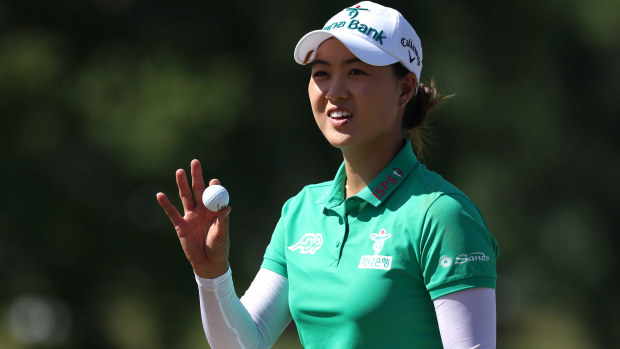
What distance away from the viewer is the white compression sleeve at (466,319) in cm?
232

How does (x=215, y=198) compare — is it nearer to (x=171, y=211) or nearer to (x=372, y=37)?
(x=171, y=211)

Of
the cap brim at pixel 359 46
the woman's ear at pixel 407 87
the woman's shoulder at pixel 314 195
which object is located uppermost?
the cap brim at pixel 359 46

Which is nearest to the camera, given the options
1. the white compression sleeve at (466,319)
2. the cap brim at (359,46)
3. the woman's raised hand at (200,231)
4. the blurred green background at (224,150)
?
the white compression sleeve at (466,319)

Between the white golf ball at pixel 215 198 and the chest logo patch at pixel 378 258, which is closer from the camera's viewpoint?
the chest logo patch at pixel 378 258

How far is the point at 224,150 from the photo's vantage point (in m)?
12.4

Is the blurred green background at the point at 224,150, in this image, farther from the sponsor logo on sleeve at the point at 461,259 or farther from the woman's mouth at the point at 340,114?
the sponsor logo on sleeve at the point at 461,259

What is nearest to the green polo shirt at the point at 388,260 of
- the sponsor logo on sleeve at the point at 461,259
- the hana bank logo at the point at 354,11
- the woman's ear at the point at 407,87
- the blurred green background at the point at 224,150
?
the sponsor logo on sleeve at the point at 461,259

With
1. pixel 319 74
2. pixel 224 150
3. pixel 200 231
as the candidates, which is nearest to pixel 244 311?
pixel 200 231

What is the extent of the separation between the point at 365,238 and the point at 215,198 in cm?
40

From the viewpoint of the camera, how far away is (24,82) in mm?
12258

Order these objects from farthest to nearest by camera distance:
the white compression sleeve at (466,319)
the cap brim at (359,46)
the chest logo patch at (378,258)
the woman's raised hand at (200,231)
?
the woman's raised hand at (200,231) → the cap brim at (359,46) → the chest logo patch at (378,258) → the white compression sleeve at (466,319)

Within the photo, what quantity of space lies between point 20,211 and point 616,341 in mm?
7498

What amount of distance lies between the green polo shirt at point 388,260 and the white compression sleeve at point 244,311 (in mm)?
147

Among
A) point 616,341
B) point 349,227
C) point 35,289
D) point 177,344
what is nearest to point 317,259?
point 349,227
